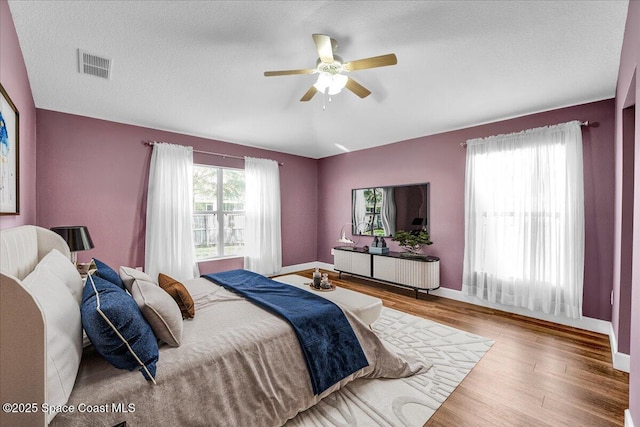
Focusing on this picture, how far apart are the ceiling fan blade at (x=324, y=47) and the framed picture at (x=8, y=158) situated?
1.91 meters

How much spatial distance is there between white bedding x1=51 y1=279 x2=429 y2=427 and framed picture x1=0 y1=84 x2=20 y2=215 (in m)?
1.31

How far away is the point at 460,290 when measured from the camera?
4.12 metres

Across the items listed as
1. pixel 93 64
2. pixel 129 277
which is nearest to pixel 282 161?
pixel 93 64

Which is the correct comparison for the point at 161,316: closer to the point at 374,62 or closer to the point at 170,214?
the point at 374,62

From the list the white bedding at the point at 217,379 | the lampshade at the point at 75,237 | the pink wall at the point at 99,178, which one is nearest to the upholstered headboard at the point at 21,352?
the white bedding at the point at 217,379

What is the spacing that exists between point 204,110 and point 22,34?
5.31 feet

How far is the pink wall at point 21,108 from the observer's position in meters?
1.76

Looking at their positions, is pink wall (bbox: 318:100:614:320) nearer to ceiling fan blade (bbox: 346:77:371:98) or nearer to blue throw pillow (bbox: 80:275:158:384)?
ceiling fan blade (bbox: 346:77:371:98)

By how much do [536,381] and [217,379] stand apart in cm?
234

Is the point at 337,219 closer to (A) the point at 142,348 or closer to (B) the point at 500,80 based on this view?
(B) the point at 500,80

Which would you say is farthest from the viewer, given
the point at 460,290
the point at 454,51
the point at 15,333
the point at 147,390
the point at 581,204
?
the point at 460,290

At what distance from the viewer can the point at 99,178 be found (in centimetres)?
374

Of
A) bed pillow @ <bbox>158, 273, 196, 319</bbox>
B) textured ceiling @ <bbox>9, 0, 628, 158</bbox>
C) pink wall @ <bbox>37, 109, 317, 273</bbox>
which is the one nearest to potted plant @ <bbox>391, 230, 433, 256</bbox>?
textured ceiling @ <bbox>9, 0, 628, 158</bbox>

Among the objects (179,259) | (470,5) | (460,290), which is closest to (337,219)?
(460,290)
